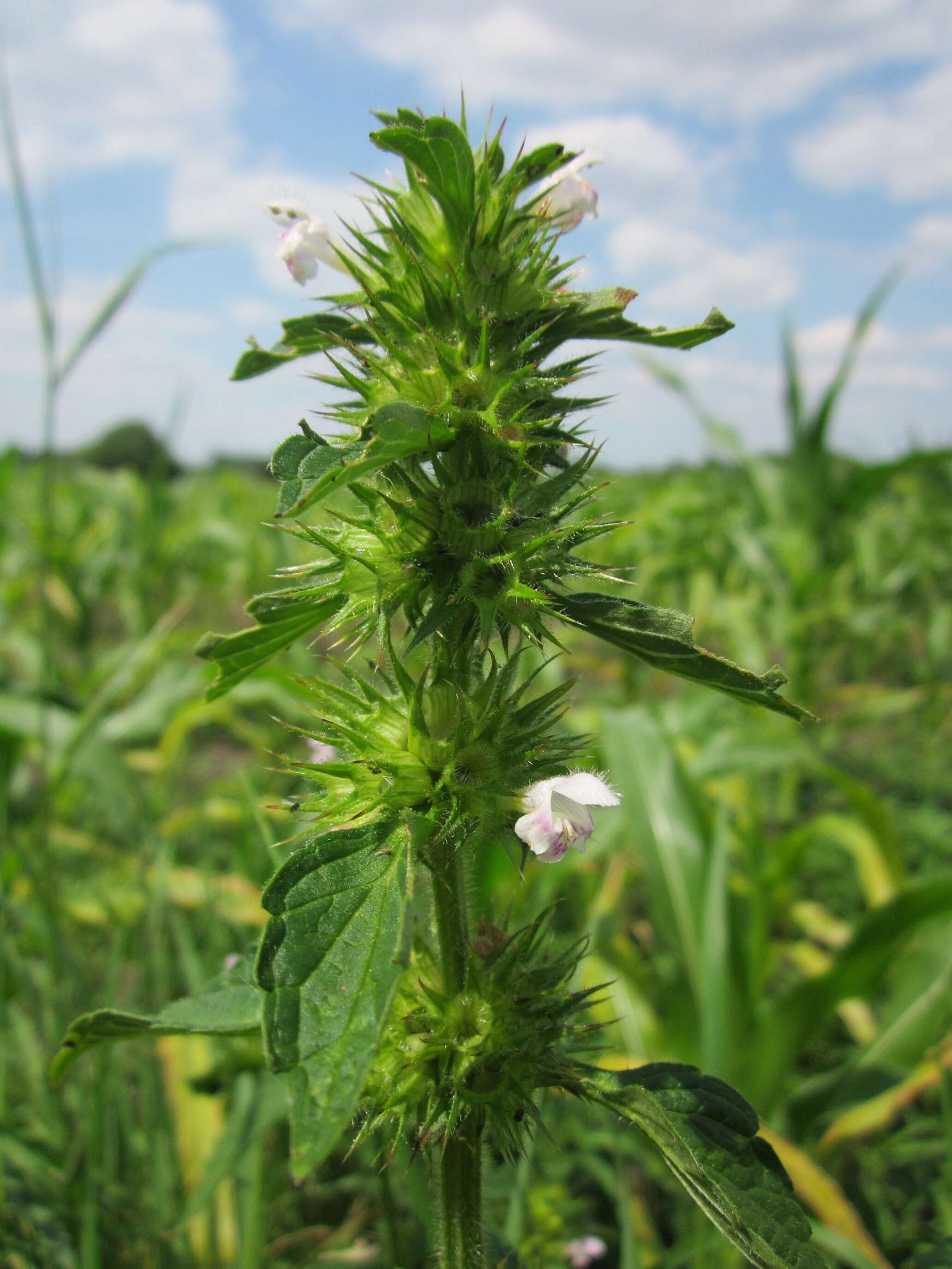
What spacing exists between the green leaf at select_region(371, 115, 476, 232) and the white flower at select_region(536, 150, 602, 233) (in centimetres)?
20

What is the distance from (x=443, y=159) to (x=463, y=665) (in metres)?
0.61

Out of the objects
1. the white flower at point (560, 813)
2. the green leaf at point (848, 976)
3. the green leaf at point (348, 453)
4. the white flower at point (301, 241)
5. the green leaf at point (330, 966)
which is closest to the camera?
the green leaf at point (330, 966)

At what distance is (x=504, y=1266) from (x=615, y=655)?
5.80m

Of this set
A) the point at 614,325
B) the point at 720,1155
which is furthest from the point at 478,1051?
the point at 614,325

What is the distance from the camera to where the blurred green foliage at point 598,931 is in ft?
6.52

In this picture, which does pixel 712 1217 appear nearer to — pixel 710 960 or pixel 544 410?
pixel 544 410

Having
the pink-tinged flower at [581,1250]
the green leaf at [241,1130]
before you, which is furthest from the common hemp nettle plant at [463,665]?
the pink-tinged flower at [581,1250]

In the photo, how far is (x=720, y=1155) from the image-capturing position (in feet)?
3.23

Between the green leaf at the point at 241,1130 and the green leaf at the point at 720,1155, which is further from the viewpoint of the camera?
the green leaf at the point at 241,1130

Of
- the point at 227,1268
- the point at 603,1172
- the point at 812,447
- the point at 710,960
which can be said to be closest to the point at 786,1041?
the point at 710,960

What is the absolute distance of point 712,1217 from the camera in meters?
0.92

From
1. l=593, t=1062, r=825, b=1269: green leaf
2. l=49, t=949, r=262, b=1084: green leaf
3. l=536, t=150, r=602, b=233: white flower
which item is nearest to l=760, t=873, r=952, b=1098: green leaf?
l=593, t=1062, r=825, b=1269: green leaf

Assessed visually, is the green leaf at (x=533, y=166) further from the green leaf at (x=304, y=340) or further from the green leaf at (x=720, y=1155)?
the green leaf at (x=720, y=1155)

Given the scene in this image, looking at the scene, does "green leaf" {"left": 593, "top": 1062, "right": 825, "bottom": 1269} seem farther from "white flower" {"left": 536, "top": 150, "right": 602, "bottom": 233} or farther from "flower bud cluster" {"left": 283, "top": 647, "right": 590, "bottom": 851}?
"white flower" {"left": 536, "top": 150, "right": 602, "bottom": 233}
